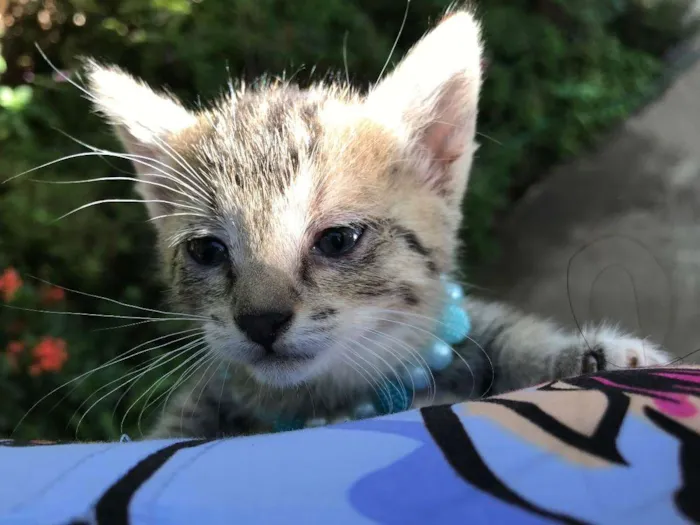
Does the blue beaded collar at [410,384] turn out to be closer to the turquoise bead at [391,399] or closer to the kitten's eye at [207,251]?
the turquoise bead at [391,399]

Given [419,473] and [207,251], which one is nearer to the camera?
[419,473]

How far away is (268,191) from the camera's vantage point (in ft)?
2.76

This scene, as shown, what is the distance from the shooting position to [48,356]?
1.44 meters

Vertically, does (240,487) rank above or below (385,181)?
below

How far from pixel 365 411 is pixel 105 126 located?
1171 millimetres

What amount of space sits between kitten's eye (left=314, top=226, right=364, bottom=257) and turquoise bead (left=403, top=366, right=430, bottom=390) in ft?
0.75

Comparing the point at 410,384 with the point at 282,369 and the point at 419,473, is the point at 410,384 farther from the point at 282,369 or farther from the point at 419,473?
the point at 419,473

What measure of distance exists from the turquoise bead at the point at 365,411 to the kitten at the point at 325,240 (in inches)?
0.8

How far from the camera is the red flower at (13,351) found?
1.45 m

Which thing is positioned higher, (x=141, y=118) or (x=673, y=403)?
(x=141, y=118)

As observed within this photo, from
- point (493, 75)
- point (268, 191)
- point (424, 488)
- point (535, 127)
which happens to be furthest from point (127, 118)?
point (535, 127)

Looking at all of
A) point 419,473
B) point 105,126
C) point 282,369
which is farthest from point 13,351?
point 419,473

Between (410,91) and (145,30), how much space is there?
3.37 feet

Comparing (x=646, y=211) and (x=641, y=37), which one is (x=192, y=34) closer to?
(x=646, y=211)
